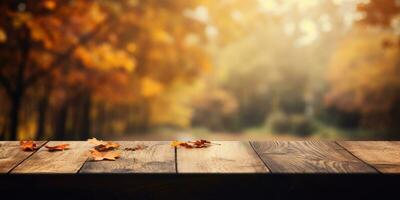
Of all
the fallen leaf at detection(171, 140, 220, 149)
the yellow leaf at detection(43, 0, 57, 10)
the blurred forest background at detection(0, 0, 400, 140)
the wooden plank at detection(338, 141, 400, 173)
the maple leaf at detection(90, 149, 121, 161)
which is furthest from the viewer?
the blurred forest background at detection(0, 0, 400, 140)

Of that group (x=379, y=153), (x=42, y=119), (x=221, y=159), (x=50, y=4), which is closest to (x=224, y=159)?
(x=221, y=159)

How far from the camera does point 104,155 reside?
2254 mm


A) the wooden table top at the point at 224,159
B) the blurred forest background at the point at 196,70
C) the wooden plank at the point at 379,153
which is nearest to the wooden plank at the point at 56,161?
the wooden table top at the point at 224,159

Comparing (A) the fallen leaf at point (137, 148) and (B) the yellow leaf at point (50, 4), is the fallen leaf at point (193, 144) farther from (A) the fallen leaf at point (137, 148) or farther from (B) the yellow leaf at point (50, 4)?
(B) the yellow leaf at point (50, 4)

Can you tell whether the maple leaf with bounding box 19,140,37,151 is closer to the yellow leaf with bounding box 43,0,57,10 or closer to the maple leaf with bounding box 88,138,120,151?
the maple leaf with bounding box 88,138,120,151

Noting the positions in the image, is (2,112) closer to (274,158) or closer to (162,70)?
(162,70)

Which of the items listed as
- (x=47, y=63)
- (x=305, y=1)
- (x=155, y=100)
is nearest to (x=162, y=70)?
(x=47, y=63)

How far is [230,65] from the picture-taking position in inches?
1604

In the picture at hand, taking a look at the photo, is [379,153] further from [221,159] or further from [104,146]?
[104,146]

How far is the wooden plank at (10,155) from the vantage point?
204cm

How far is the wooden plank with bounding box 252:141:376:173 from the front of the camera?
1.99 metres

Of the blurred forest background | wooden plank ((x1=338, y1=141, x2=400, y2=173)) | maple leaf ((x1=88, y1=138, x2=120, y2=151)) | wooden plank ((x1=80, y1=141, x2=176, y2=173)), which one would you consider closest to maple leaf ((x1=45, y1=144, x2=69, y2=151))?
maple leaf ((x1=88, y1=138, x2=120, y2=151))

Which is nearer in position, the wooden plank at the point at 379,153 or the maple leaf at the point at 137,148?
the wooden plank at the point at 379,153
